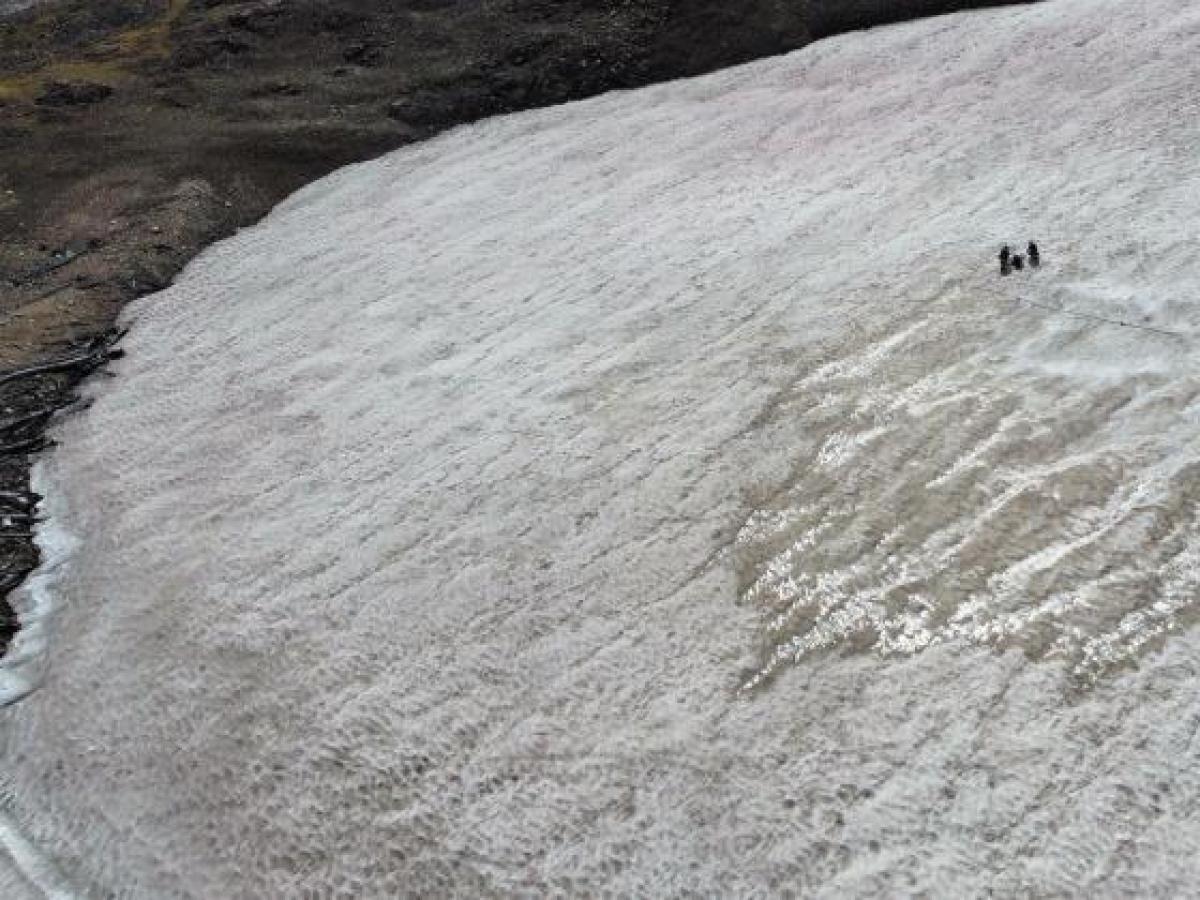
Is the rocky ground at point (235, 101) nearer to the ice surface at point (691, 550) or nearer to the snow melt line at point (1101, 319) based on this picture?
the ice surface at point (691, 550)

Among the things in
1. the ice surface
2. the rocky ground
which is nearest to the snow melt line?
the ice surface

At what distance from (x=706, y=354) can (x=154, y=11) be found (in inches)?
832

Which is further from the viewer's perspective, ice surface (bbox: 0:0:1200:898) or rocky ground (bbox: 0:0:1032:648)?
rocky ground (bbox: 0:0:1032:648)

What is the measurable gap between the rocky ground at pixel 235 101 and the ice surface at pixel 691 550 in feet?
6.57

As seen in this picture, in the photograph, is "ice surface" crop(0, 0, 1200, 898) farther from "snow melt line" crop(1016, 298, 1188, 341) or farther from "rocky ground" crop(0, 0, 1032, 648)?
"rocky ground" crop(0, 0, 1032, 648)

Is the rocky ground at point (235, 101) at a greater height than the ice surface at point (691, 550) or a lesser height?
greater

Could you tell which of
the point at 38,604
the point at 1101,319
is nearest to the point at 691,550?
the point at 1101,319

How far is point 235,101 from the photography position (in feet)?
62.5

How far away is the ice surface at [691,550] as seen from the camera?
19.1 feet

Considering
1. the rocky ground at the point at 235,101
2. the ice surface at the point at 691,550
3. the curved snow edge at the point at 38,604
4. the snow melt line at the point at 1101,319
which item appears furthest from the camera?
the rocky ground at the point at 235,101

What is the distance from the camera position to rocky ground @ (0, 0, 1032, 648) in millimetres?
14133

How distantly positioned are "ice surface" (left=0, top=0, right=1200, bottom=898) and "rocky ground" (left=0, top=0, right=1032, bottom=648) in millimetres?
2003

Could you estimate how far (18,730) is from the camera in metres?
7.54

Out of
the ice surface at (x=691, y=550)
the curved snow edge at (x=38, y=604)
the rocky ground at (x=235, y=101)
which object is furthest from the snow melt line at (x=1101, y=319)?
the rocky ground at (x=235, y=101)
